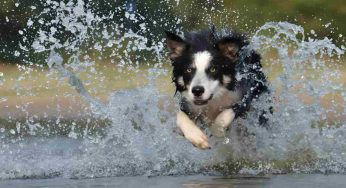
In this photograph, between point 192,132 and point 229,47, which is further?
point 229,47

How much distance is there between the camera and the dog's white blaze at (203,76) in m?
9.66

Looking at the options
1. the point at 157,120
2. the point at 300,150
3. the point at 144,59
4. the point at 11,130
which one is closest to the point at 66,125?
the point at 11,130

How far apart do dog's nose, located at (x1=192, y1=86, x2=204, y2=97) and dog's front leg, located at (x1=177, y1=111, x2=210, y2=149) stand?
25cm

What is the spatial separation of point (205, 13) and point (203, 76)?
17.5 meters

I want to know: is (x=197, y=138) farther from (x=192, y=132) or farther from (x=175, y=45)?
(x=175, y=45)

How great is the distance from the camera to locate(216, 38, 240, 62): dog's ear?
1000 centimetres

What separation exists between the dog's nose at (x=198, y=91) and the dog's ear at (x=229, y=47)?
1.84ft

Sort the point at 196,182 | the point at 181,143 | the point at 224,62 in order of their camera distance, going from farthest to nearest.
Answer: the point at 181,143 → the point at 224,62 → the point at 196,182

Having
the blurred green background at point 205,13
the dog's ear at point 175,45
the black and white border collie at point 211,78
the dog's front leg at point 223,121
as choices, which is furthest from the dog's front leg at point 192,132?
the blurred green background at point 205,13

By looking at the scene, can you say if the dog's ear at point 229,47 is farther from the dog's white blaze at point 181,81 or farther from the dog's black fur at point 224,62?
the dog's white blaze at point 181,81

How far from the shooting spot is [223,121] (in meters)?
9.90

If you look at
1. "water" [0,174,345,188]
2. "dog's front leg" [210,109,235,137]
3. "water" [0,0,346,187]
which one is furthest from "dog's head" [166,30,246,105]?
"water" [0,174,345,188]

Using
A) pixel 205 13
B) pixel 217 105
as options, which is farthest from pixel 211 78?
pixel 205 13

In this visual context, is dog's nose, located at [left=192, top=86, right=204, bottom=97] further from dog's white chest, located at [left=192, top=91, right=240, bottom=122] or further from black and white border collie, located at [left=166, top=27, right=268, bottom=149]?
dog's white chest, located at [left=192, top=91, right=240, bottom=122]
